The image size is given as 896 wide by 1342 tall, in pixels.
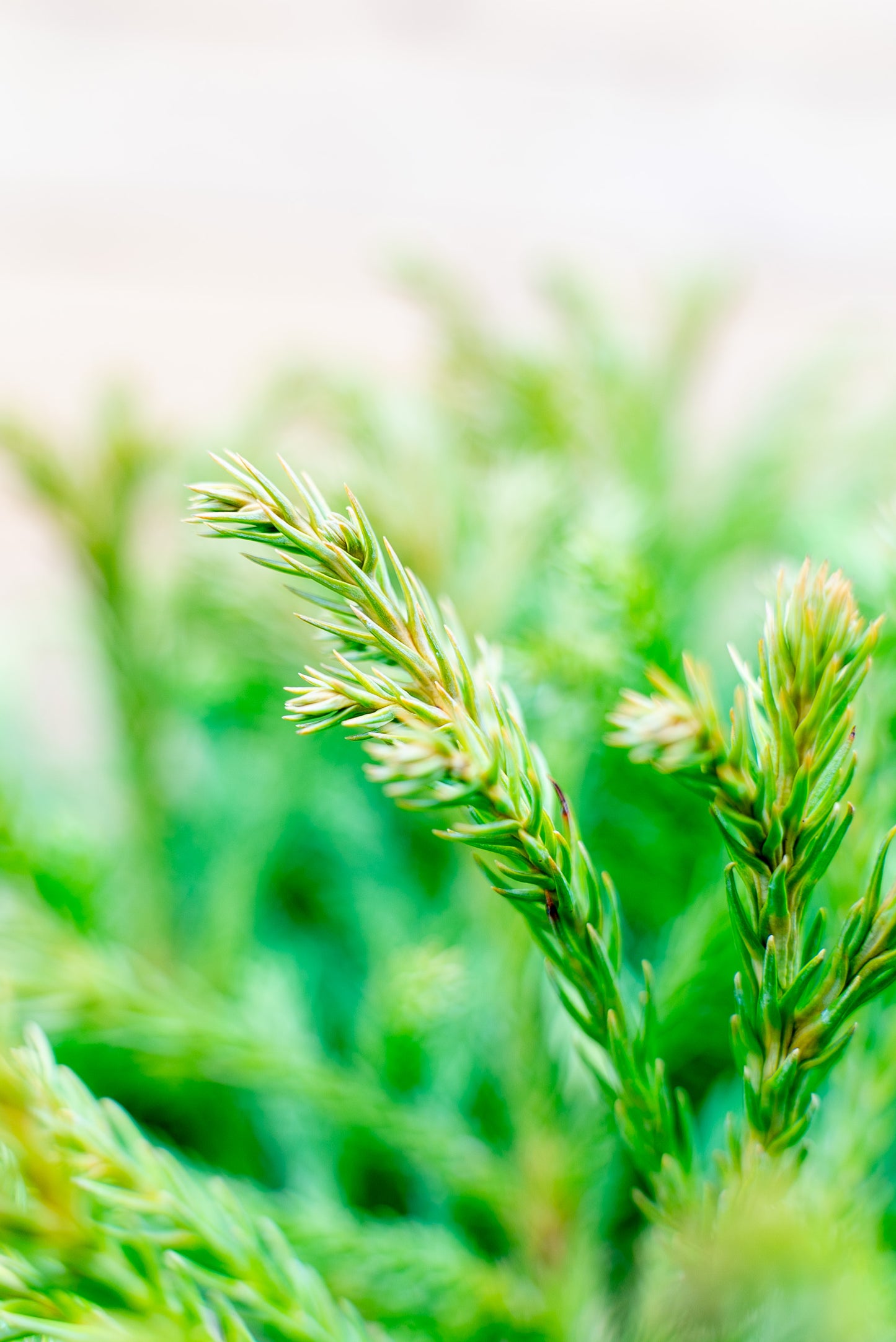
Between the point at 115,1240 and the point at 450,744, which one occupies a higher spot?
the point at 450,744

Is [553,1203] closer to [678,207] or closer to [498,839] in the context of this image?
[498,839]

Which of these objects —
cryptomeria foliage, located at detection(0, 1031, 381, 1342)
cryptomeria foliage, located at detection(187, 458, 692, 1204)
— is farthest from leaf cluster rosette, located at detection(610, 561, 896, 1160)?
cryptomeria foliage, located at detection(0, 1031, 381, 1342)

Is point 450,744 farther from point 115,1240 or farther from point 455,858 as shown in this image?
point 455,858

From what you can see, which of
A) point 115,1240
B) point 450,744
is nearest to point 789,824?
point 450,744

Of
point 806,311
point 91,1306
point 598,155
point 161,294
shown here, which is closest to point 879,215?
point 806,311

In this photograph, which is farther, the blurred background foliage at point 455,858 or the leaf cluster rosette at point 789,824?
the blurred background foliage at point 455,858

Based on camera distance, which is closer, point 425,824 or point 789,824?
point 789,824

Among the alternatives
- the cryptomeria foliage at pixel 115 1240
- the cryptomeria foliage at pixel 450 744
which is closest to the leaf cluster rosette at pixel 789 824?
the cryptomeria foliage at pixel 450 744

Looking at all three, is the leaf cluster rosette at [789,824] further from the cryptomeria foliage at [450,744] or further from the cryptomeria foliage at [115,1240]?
the cryptomeria foliage at [115,1240]
